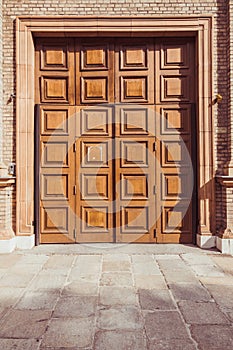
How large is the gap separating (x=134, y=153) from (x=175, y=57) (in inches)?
89.4

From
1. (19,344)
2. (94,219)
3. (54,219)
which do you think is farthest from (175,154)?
(19,344)

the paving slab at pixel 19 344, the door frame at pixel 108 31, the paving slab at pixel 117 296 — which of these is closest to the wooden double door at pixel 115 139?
the door frame at pixel 108 31

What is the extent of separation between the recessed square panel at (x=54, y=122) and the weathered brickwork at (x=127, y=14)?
25.6 inches

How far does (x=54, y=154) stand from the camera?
6605 millimetres

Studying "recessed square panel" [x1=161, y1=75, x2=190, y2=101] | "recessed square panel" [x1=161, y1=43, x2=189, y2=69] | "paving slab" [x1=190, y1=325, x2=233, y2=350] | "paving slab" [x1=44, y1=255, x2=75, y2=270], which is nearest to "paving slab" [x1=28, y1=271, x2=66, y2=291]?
"paving slab" [x1=44, y1=255, x2=75, y2=270]

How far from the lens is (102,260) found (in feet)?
18.0

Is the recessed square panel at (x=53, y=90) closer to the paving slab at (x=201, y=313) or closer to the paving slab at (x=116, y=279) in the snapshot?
the paving slab at (x=116, y=279)

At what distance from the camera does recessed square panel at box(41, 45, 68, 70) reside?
21.8ft

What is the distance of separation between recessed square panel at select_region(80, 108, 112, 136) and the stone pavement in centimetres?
256

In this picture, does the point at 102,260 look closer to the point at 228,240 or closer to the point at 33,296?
the point at 33,296

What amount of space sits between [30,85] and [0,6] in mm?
1688

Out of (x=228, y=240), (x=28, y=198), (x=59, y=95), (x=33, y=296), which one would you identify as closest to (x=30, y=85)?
(x=59, y=95)

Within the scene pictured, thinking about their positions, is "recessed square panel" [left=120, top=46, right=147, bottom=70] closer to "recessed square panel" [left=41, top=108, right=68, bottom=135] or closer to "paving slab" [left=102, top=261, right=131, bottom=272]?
"recessed square panel" [left=41, top=108, right=68, bottom=135]

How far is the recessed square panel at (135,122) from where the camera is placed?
21.7ft
